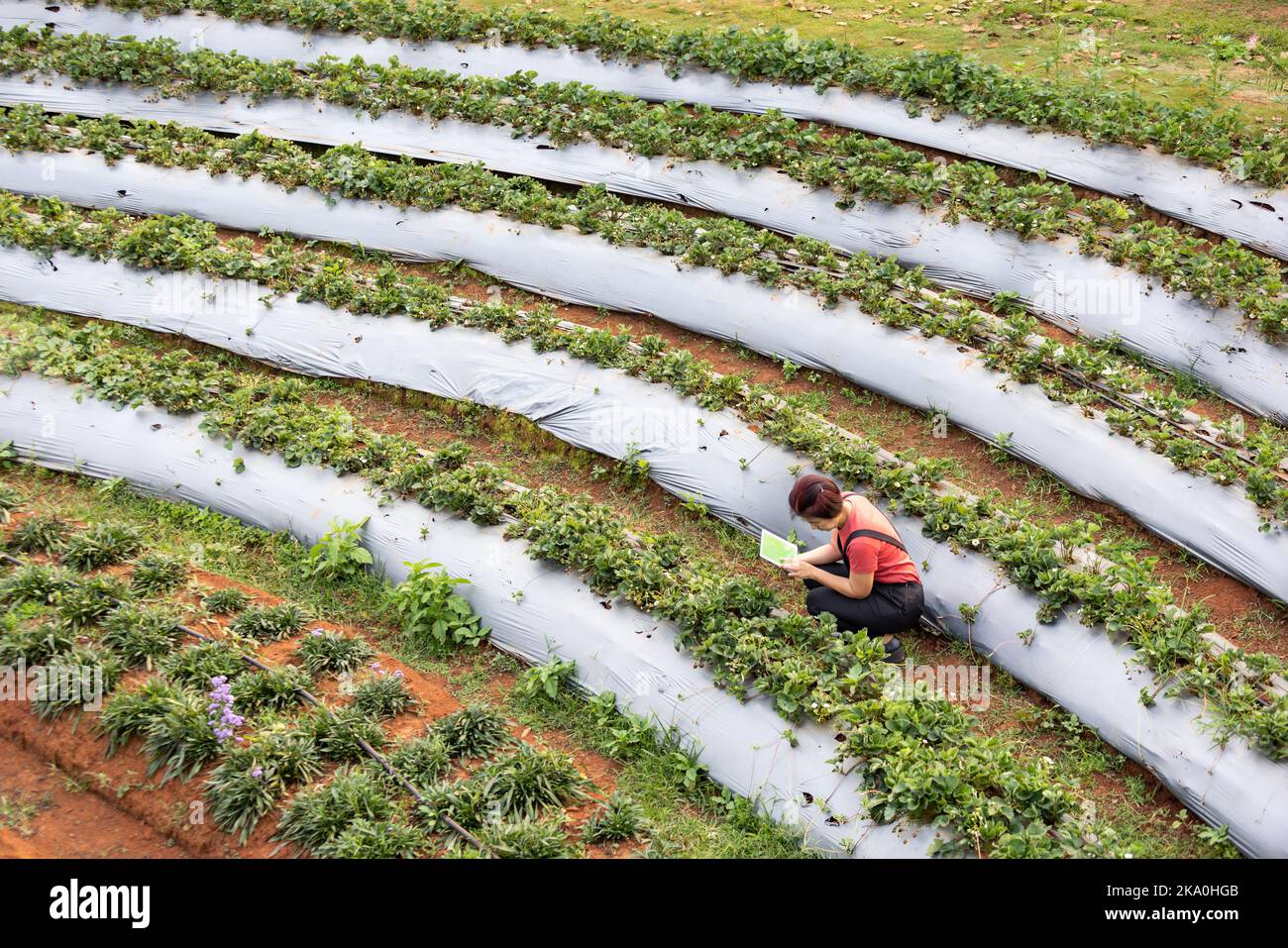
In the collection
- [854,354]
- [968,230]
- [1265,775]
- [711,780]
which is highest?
[968,230]

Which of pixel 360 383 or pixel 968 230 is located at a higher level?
pixel 968 230

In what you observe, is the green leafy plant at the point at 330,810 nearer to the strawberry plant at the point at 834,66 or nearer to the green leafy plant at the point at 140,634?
the green leafy plant at the point at 140,634

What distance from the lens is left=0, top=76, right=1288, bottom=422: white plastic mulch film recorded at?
8031mm

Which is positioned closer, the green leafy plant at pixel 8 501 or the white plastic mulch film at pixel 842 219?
the green leafy plant at pixel 8 501

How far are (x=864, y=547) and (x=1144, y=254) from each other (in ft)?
12.8

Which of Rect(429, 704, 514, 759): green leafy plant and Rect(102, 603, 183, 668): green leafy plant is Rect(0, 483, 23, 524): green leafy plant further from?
Rect(429, 704, 514, 759): green leafy plant

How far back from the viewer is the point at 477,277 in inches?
381

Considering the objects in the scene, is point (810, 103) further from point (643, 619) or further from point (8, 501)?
point (8, 501)

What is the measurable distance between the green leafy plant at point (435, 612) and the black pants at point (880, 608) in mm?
2119

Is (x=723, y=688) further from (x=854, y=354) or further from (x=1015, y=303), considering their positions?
(x=1015, y=303)

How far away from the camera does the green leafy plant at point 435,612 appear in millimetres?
6848

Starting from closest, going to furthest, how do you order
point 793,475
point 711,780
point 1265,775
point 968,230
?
1. point 1265,775
2. point 711,780
3. point 793,475
4. point 968,230

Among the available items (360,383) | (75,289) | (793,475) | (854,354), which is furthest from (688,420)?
(75,289)

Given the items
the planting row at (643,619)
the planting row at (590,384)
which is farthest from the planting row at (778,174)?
the planting row at (643,619)
